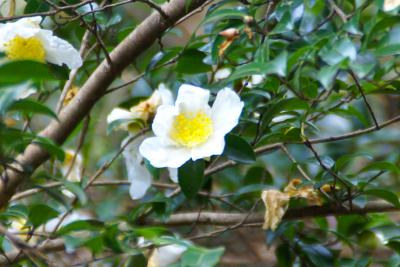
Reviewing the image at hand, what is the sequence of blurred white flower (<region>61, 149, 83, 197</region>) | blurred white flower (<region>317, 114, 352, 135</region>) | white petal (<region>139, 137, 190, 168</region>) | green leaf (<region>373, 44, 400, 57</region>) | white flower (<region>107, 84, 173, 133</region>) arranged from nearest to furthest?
green leaf (<region>373, 44, 400, 57</region>), white petal (<region>139, 137, 190, 168</region>), white flower (<region>107, 84, 173, 133</region>), blurred white flower (<region>61, 149, 83, 197</region>), blurred white flower (<region>317, 114, 352, 135</region>)

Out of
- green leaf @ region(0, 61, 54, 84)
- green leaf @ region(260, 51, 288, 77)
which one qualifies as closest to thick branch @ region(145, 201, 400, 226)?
green leaf @ region(260, 51, 288, 77)

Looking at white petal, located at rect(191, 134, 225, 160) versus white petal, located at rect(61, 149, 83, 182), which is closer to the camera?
white petal, located at rect(191, 134, 225, 160)

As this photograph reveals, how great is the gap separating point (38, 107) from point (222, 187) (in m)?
1.18

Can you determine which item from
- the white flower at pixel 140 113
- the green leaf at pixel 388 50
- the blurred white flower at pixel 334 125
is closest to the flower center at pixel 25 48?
the white flower at pixel 140 113

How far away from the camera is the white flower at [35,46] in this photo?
1135mm

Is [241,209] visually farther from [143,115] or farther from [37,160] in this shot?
[37,160]

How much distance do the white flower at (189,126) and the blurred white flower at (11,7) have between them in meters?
0.36

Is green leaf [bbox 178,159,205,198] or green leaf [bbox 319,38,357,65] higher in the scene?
green leaf [bbox 319,38,357,65]

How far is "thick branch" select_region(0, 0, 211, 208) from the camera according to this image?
1228 mm

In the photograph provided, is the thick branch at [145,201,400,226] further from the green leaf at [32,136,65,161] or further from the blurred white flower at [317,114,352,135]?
the blurred white flower at [317,114,352,135]

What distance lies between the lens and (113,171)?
2.42m

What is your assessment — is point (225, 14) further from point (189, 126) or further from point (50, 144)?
point (50, 144)

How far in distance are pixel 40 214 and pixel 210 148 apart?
0.89 feet

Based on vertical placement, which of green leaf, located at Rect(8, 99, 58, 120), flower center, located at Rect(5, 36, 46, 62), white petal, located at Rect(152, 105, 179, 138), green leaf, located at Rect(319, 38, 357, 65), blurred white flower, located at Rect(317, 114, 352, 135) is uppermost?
green leaf, located at Rect(8, 99, 58, 120)
